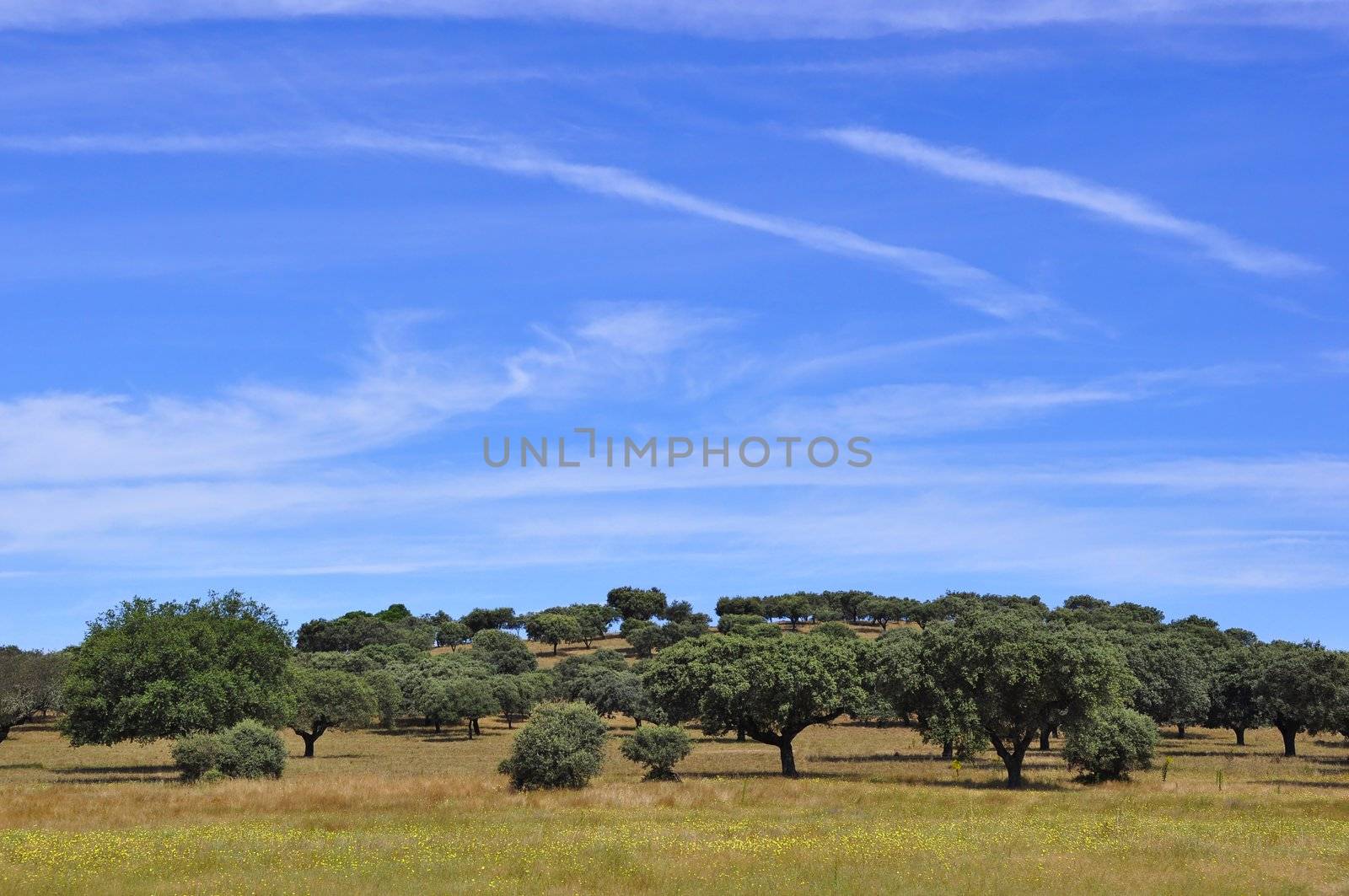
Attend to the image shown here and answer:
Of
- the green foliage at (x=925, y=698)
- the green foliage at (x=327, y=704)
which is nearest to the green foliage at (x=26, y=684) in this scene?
the green foliage at (x=327, y=704)

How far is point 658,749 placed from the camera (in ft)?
185

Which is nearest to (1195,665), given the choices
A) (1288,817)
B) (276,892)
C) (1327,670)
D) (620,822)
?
(1327,670)

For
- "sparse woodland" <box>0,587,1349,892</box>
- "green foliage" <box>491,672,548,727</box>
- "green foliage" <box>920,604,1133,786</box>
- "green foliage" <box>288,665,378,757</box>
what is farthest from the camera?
"green foliage" <box>491,672,548,727</box>

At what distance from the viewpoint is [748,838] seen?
33875 millimetres

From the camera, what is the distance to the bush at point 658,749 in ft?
184

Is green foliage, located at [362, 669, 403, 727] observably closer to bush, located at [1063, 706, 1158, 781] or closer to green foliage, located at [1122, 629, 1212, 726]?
green foliage, located at [1122, 629, 1212, 726]

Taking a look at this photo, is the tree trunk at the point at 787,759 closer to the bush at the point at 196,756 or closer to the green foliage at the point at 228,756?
the green foliage at the point at 228,756

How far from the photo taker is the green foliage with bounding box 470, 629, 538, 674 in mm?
170375

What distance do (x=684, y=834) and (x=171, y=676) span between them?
4419 cm

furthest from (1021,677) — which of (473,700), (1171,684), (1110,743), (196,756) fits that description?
(473,700)

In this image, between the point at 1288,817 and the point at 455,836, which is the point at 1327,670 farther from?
the point at 455,836

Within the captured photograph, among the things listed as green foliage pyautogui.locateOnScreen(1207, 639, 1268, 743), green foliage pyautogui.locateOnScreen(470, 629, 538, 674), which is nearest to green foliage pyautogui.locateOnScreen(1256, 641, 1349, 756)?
green foliage pyautogui.locateOnScreen(1207, 639, 1268, 743)

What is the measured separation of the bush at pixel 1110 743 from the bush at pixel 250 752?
4137 centimetres

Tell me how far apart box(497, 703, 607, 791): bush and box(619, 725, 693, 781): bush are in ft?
15.2
